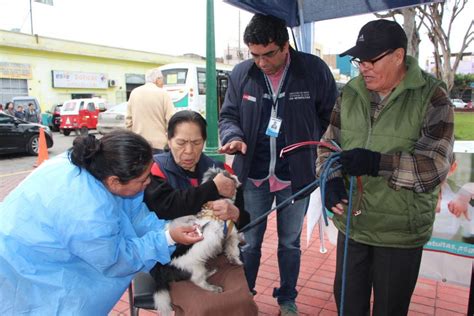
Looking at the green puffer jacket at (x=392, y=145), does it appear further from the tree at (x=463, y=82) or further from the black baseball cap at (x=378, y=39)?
the tree at (x=463, y=82)

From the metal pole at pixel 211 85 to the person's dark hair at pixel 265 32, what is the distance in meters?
1.61

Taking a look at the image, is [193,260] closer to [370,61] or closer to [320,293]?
[370,61]

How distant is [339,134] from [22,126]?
11.8 m

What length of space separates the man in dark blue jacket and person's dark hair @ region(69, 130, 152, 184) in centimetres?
88

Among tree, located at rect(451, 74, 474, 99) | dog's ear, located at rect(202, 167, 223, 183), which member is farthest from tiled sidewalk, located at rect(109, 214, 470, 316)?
tree, located at rect(451, 74, 474, 99)

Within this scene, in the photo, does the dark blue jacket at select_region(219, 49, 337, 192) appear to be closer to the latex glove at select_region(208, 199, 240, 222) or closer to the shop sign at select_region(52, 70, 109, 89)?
the latex glove at select_region(208, 199, 240, 222)

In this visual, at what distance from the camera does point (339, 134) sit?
7.20 ft

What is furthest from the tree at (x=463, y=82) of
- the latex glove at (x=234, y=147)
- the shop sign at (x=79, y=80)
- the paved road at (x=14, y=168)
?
the latex glove at (x=234, y=147)

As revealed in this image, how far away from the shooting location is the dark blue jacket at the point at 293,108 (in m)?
2.65

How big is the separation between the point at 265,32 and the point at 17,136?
36.9 feet

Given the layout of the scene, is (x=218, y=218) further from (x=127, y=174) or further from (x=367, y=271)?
(x=367, y=271)

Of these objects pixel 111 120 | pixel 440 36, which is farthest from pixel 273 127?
pixel 111 120

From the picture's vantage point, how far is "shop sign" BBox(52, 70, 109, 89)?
25.0 meters

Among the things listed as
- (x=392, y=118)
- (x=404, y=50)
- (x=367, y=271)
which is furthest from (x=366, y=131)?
(x=367, y=271)
